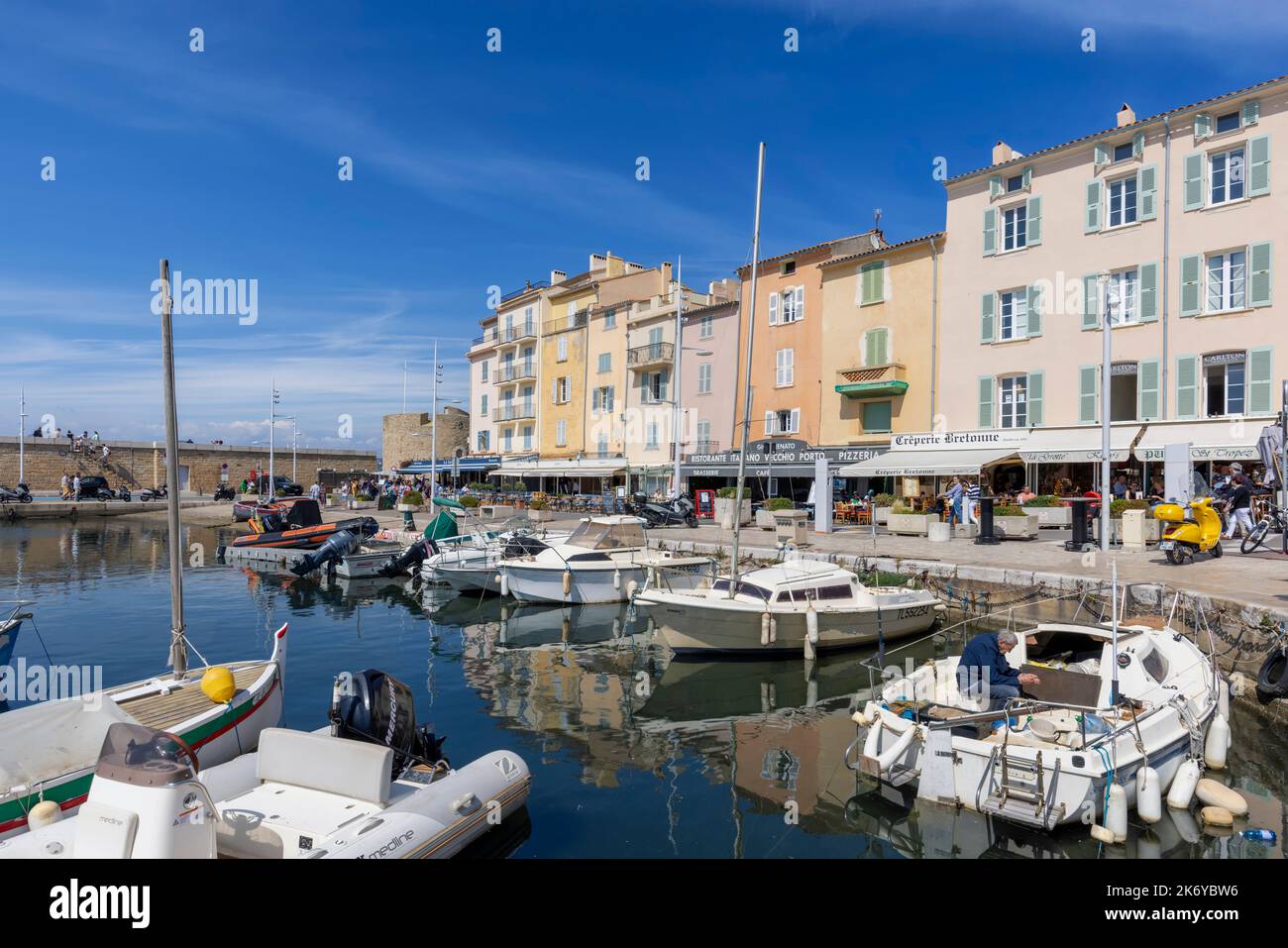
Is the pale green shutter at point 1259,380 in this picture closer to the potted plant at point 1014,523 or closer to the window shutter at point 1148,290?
the window shutter at point 1148,290

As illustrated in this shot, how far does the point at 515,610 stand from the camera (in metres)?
20.0

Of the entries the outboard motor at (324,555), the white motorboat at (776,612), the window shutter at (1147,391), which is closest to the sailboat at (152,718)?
the white motorboat at (776,612)

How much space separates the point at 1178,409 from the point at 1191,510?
341 inches

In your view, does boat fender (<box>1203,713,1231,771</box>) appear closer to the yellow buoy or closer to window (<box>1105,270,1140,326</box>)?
the yellow buoy

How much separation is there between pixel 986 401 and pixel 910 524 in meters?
7.00

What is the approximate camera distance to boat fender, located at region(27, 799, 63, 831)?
6.24 meters

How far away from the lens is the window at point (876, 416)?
30.9 metres

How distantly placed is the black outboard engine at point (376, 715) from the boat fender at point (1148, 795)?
22.1 ft

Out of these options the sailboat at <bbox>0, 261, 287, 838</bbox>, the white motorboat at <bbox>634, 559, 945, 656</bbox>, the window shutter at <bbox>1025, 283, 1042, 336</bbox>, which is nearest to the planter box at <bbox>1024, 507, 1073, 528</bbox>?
the window shutter at <bbox>1025, 283, 1042, 336</bbox>

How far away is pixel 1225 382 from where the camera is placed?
2291cm

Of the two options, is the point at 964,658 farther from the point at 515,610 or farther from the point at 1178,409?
the point at 1178,409

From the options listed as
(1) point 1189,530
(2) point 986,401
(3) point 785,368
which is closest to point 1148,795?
(1) point 1189,530

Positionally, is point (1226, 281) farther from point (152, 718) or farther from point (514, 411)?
point (514, 411)

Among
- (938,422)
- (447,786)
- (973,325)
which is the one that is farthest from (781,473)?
(447,786)
